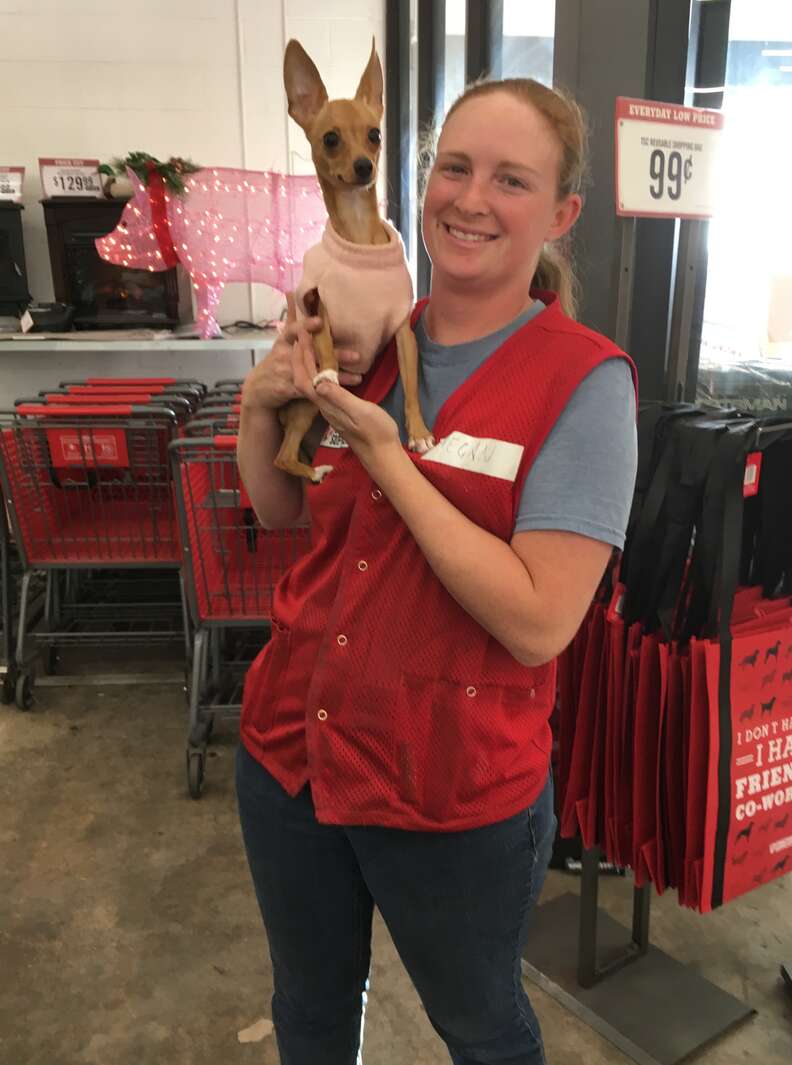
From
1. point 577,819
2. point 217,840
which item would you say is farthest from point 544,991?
point 217,840

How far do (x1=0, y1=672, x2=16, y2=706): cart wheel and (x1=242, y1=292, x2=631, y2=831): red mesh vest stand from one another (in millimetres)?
2525

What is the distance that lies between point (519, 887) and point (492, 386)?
639 mm

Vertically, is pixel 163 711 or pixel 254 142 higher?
pixel 254 142

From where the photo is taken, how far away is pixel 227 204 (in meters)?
3.79

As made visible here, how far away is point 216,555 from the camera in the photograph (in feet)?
9.15

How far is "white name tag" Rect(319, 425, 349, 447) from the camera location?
42.7 inches

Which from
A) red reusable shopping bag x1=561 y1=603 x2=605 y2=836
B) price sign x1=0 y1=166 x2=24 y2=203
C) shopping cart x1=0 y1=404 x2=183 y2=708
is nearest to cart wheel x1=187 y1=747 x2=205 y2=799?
shopping cart x1=0 y1=404 x2=183 y2=708

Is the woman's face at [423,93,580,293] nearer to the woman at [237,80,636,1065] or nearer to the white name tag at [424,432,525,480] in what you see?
the woman at [237,80,636,1065]

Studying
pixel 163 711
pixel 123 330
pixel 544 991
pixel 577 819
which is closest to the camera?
pixel 577 819

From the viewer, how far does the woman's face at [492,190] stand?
98 centimetres

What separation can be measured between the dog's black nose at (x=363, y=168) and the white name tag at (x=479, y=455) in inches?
13.2

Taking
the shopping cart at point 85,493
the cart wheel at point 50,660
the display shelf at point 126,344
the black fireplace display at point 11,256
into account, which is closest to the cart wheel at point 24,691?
the shopping cart at point 85,493

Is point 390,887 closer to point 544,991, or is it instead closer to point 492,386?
point 492,386

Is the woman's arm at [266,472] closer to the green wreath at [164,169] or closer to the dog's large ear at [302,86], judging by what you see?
the dog's large ear at [302,86]
